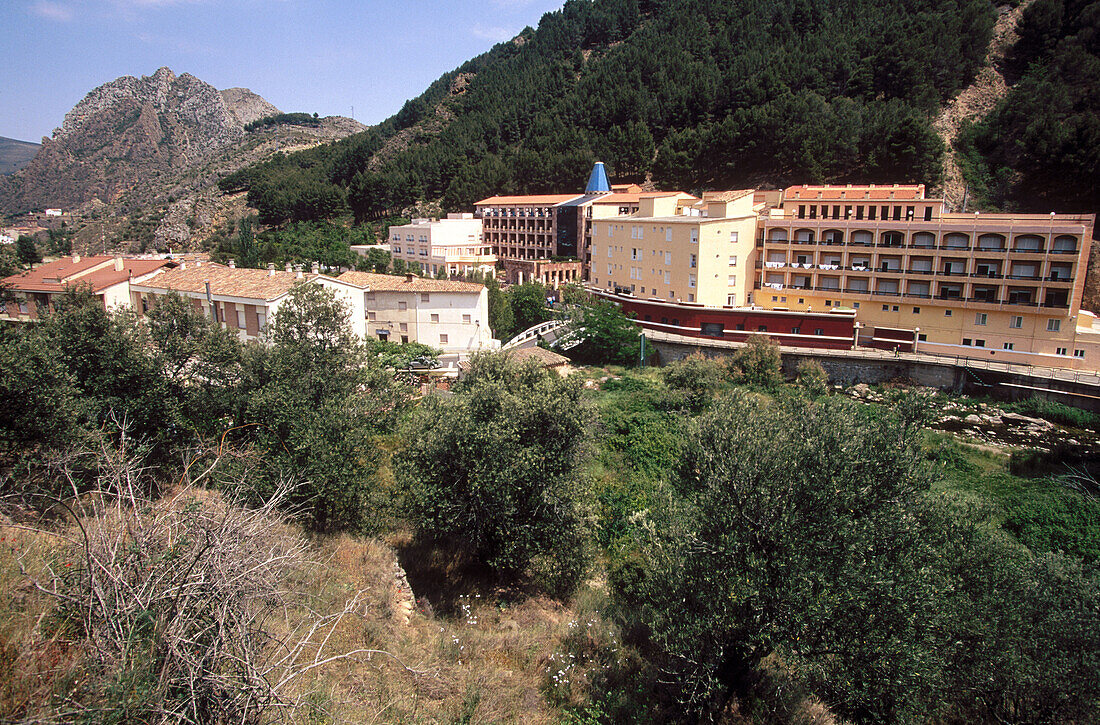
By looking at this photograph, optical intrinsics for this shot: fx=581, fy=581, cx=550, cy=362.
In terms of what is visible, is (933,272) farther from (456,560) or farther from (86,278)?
(86,278)

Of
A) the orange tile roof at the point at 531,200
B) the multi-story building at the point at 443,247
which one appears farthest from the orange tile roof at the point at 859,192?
the multi-story building at the point at 443,247

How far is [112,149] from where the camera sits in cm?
17125

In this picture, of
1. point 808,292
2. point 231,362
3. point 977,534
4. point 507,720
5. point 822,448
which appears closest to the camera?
point 507,720

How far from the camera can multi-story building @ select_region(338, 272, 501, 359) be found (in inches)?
1644

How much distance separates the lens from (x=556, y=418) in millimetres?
15703

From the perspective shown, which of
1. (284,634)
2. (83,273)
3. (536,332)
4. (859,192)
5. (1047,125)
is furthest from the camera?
(1047,125)

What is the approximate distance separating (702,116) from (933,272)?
54.6m

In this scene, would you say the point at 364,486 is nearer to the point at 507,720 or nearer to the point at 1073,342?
the point at 507,720

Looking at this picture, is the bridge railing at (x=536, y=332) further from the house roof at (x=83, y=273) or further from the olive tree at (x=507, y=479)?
the olive tree at (x=507, y=479)

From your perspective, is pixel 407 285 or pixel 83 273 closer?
pixel 83 273

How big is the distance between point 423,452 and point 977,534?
13880 millimetres

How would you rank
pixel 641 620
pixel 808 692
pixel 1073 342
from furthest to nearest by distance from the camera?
pixel 1073 342
pixel 641 620
pixel 808 692

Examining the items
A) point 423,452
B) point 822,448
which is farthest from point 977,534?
point 423,452

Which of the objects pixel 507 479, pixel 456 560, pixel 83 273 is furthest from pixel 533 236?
pixel 507 479
